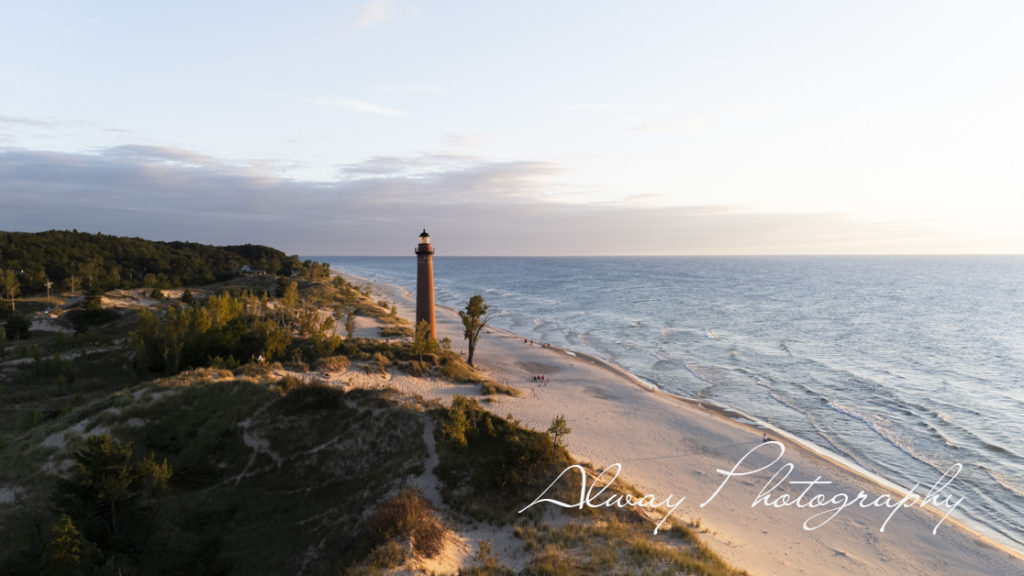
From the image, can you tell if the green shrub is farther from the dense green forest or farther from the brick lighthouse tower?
A: the dense green forest

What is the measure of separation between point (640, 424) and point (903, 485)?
14671 mm

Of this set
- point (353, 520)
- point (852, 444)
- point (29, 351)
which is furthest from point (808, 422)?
point (29, 351)

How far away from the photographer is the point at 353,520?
16.4 m

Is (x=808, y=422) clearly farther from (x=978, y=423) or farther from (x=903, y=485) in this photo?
(x=978, y=423)

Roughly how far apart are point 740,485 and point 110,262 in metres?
123

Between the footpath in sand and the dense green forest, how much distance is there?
58679mm

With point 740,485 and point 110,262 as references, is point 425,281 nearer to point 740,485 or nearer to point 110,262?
point 740,485

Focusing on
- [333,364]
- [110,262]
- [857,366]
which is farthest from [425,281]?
[110,262]

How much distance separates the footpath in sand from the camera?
19516 millimetres

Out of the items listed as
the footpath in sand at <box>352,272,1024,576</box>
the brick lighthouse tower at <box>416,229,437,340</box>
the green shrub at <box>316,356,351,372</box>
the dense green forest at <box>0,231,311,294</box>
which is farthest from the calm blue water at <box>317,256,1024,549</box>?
the dense green forest at <box>0,231,311,294</box>

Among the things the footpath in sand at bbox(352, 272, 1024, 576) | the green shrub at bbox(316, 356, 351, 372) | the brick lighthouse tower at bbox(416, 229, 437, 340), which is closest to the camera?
the footpath in sand at bbox(352, 272, 1024, 576)

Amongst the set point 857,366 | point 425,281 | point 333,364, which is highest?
point 425,281

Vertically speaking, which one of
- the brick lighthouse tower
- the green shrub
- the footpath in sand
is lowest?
the footpath in sand

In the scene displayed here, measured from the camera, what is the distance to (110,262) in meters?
101
